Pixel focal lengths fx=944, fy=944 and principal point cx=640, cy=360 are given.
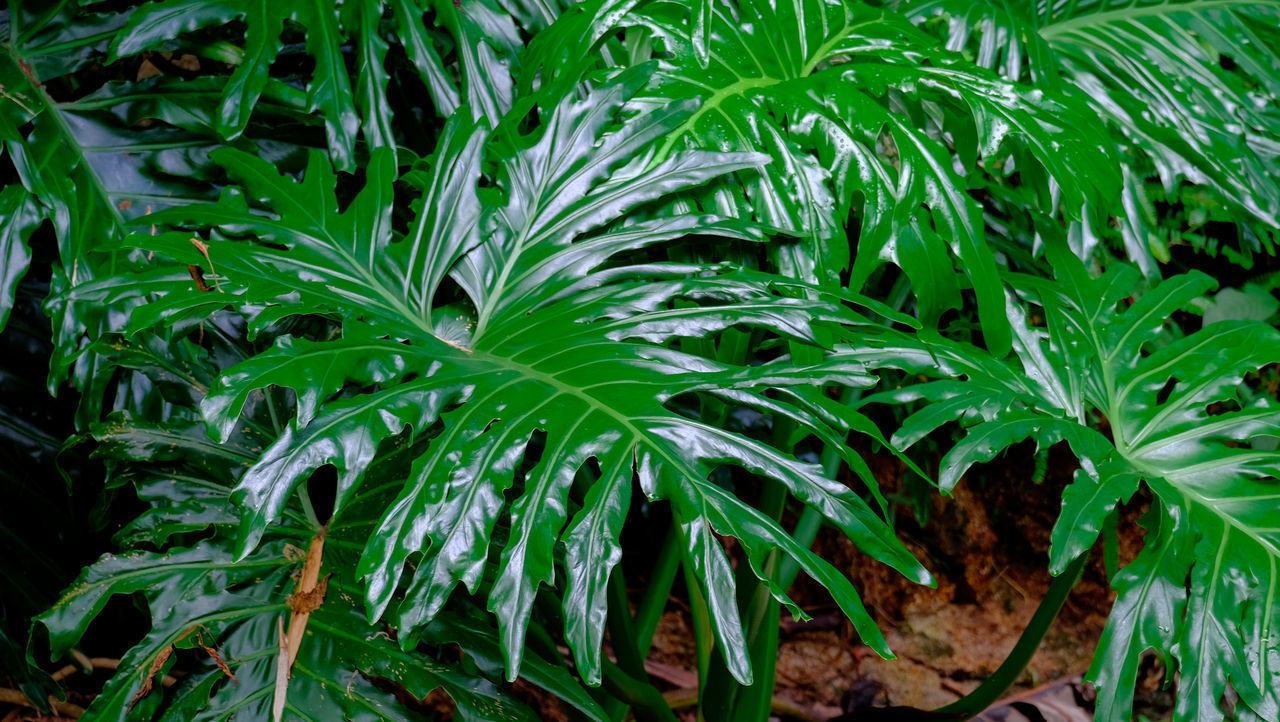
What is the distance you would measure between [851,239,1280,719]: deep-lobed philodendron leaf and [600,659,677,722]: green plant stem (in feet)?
1.68

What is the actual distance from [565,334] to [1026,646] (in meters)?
0.77

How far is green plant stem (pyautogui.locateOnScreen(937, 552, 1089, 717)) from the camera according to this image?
1169 mm

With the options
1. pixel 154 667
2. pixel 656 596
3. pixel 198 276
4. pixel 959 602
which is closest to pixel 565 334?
pixel 198 276

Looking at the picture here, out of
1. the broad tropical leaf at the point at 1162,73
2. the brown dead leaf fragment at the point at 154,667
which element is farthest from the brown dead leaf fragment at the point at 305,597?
the broad tropical leaf at the point at 1162,73

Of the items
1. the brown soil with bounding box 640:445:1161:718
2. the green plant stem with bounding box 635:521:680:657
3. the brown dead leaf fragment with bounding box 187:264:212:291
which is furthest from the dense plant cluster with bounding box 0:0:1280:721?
the brown soil with bounding box 640:445:1161:718

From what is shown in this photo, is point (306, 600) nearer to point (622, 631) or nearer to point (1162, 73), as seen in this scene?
point (622, 631)

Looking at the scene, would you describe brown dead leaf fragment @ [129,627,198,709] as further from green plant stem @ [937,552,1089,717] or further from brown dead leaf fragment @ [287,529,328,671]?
green plant stem @ [937,552,1089,717]

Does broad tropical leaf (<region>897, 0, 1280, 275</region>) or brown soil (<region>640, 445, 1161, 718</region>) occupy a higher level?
broad tropical leaf (<region>897, 0, 1280, 275</region>)

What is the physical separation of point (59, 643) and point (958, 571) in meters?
1.82

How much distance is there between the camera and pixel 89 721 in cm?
90

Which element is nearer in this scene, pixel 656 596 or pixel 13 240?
pixel 13 240

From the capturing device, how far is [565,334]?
976 mm

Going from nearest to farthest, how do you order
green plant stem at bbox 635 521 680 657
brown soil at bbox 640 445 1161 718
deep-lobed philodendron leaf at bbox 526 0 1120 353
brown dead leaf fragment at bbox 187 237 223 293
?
brown dead leaf fragment at bbox 187 237 223 293, deep-lobed philodendron leaf at bbox 526 0 1120 353, green plant stem at bbox 635 521 680 657, brown soil at bbox 640 445 1161 718

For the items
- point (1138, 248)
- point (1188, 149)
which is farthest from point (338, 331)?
point (1188, 149)
